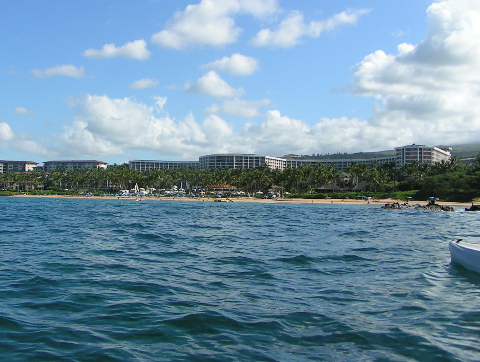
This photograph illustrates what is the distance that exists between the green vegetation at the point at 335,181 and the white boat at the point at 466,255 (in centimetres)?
9507

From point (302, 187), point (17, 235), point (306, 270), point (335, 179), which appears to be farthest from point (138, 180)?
point (306, 270)

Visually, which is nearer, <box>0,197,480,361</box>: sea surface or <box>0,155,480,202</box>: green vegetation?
<box>0,197,480,361</box>: sea surface

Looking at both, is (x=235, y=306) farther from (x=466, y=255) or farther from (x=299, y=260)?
(x=466, y=255)

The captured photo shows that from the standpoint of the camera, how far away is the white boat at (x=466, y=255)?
Result: 16203 mm

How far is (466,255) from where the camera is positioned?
16875 mm

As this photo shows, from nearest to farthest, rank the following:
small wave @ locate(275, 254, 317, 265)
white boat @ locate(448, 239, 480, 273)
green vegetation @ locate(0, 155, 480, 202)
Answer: white boat @ locate(448, 239, 480, 273)
small wave @ locate(275, 254, 317, 265)
green vegetation @ locate(0, 155, 480, 202)

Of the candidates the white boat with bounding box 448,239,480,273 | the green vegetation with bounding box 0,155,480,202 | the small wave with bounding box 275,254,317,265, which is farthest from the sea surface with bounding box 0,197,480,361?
the green vegetation with bounding box 0,155,480,202

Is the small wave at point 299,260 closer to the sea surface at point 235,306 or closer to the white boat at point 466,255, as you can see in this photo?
the sea surface at point 235,306

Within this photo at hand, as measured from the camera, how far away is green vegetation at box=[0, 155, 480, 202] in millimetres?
109812

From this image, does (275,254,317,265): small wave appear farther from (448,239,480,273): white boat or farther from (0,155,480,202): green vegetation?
(0,155,480,202): green vegetation

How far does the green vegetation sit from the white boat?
95.1 m

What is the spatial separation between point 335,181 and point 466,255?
501 ft

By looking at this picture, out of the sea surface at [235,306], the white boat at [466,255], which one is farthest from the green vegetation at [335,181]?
the sea surface at [235,306]

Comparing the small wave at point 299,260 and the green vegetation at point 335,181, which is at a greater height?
the green vegetation at point 335,181
